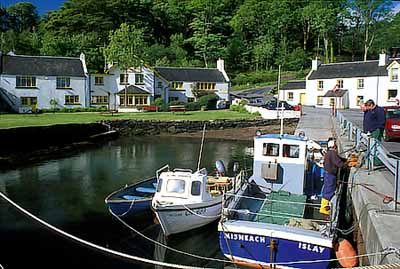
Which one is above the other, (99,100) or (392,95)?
(392,95)

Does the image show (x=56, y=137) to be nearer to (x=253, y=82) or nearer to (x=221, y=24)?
(x=253, y=82)

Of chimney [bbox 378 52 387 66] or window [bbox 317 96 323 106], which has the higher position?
chimney [bbox 378 52 387 66]

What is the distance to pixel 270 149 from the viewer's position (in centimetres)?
1556

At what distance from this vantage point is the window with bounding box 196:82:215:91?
236ft

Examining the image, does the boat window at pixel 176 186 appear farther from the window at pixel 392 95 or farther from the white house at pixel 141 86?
the window at pixel 392 95

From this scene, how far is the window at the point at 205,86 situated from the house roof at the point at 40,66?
1873 centimetres

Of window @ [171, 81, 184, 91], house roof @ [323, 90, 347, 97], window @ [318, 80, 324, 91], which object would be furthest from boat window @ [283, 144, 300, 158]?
window @ [171, 81, 184, 91]

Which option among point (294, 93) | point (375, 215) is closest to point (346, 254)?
point (375, 215)

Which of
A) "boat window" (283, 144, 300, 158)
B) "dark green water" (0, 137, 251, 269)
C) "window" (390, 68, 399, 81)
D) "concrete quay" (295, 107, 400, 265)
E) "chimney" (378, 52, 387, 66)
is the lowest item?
"dark green water" (0, 137, 251, 269)

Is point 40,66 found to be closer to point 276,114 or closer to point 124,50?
point 124,50

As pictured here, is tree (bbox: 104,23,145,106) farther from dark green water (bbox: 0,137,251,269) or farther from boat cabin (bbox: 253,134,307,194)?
boat cabin (bbox: 253,134,307,194)

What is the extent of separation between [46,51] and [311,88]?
162 ft

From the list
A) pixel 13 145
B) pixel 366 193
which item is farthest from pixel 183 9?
pixel 366 193

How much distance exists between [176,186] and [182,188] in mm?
243
